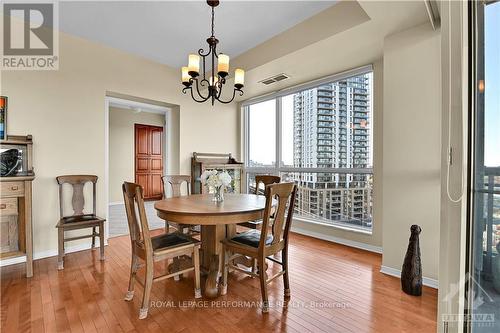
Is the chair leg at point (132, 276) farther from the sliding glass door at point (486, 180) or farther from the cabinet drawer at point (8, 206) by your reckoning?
the sliding glass door at point (486, 180)

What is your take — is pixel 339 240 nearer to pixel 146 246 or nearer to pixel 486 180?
pixel 486 180

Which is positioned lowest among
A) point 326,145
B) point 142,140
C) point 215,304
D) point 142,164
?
point 215,304

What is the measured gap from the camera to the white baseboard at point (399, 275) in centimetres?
226

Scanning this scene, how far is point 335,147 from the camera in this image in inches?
150

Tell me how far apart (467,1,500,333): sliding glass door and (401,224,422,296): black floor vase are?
37.6 inches

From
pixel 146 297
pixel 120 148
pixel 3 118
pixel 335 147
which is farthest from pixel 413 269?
pixel 120 148

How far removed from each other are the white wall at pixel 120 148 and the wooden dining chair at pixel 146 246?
5.03 m

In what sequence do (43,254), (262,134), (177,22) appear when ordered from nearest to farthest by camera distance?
(177,22) → (43,254) → (262,134)

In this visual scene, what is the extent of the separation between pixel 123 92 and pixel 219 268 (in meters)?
3.05

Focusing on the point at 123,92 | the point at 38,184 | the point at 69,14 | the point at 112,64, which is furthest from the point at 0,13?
the point at 38,184

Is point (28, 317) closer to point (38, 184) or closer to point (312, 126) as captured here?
point (38, 184)

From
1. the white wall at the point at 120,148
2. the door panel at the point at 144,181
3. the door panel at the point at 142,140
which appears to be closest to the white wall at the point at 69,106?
the white wall at the point at 120,148

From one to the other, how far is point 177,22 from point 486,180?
3.22m

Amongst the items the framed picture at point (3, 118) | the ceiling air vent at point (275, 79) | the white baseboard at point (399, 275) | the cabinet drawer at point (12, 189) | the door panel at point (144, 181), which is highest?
the ceiling air vent at point (275, 79)
